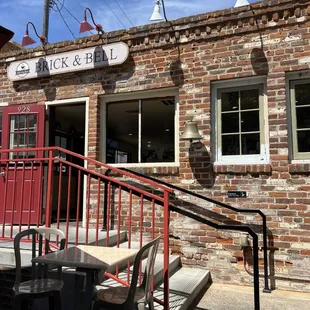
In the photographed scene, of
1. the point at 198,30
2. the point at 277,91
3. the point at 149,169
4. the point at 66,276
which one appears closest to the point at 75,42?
the point at 198,30

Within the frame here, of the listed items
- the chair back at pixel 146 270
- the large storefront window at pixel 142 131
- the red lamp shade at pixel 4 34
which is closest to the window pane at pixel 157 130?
the large storefront window at pixel 142 131

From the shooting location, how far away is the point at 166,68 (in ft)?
16.1

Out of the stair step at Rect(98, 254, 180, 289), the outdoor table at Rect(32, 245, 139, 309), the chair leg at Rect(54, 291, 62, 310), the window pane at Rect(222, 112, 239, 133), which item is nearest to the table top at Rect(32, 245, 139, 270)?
the outdoor table at Rect(32, 245, 139, 309)

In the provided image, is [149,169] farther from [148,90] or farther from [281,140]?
[281,140]

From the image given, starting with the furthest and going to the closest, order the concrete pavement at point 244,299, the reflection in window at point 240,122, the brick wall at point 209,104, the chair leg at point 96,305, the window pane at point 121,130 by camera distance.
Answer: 1. the window pane at point 121,130
2. the reflection in window at point 240,122
3. the brick wall at point 209,104
4. the concrete pavement at point 244,299
5. the chair leg at point 96,305

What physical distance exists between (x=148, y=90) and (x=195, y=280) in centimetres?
281

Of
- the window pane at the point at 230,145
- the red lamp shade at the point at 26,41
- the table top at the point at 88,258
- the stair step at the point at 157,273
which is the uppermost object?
the red lamp shade at the point at 26,41

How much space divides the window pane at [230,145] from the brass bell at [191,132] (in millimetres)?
404

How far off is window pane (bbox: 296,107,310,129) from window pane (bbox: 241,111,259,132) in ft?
1.70

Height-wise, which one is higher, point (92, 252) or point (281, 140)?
point (281, 140)

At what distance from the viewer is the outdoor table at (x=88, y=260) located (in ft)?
7.10

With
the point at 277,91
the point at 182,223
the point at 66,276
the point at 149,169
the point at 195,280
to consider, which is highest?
the point at 277,91

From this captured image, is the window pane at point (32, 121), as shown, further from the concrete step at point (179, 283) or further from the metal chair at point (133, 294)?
the metal chair at point (133, 294)

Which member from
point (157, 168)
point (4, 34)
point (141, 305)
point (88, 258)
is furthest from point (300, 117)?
point (4, 34)
